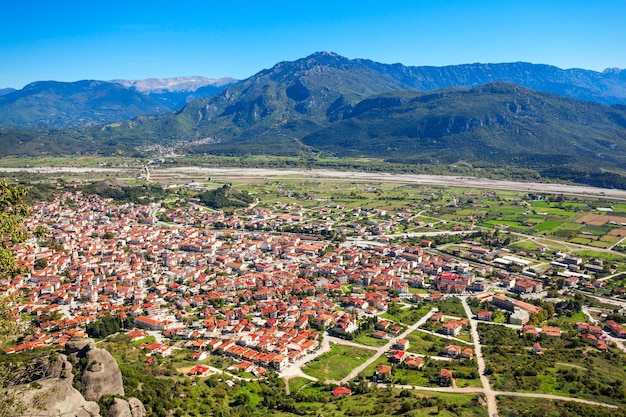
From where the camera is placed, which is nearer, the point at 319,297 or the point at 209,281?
the point at 319,297

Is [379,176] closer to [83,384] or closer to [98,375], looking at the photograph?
[98,375]

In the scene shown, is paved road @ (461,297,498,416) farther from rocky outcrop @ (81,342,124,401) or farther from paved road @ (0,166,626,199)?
paved road @ (0,166,626,199)

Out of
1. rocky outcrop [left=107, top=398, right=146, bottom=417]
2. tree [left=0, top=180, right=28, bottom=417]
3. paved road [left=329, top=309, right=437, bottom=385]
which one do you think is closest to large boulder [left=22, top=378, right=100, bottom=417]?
rocky outcrop [left=107, top=398, right=146, bottom=417]

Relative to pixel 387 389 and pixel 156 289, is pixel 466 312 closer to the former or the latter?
pixel 387 389

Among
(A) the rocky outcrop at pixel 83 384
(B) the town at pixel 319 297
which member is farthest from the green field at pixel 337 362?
(A) the rocky outcrop at pixel 83 384

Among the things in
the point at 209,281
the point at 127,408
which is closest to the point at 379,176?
the point at 209,281

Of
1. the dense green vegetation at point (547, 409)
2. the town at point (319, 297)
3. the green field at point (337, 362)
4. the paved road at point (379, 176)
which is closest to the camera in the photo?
the dense green vegetation at point (547, 409)

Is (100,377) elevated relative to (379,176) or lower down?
lower down

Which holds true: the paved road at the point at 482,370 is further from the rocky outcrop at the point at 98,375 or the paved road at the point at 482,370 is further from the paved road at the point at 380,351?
the rocky outcrop at the point at 98,375

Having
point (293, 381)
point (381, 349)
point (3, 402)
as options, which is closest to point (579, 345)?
point (381, 349)
